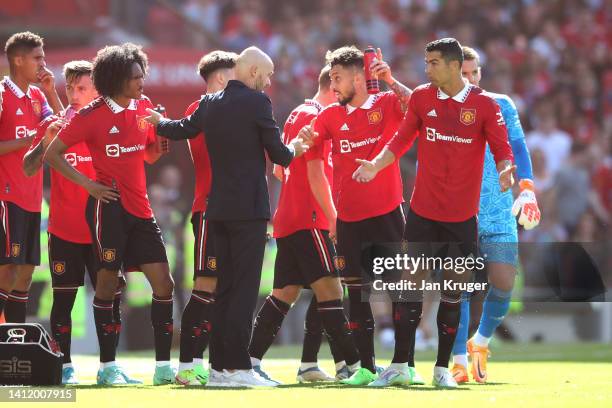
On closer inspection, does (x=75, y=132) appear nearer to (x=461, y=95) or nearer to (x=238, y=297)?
(x=238, y=297)

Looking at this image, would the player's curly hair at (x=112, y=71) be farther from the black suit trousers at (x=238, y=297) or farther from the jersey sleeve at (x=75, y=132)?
the black suit trousers at (x=238, y=297)

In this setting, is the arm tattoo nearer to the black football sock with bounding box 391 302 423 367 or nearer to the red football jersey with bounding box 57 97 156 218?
the black football sock with bounding box 391 302 423 367

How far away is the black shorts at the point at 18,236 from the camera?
A: 10.8 m

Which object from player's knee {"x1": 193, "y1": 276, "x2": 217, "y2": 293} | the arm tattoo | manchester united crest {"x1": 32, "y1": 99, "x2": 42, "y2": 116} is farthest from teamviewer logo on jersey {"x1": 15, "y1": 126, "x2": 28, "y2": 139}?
the arm tattoo

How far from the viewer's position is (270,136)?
933cm

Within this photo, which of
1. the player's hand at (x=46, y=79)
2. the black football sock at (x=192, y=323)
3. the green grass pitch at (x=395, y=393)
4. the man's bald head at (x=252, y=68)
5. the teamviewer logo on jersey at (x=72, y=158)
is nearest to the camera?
the green grass pitch at (x=395, y=393)

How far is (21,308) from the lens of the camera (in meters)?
10.9

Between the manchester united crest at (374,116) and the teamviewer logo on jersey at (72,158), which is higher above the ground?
the manchester united crest at (374,116)

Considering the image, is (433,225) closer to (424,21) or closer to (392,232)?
(392,232)

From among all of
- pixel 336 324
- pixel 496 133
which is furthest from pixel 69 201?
pixel 496 133

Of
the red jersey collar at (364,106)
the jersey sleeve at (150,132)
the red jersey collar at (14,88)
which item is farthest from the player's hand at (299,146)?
the red jersey collar at (14,88)

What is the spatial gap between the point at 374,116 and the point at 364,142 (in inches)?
8.1

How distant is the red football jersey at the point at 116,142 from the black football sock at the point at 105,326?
28.3 inches

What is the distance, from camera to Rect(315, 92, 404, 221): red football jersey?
10.2 m
